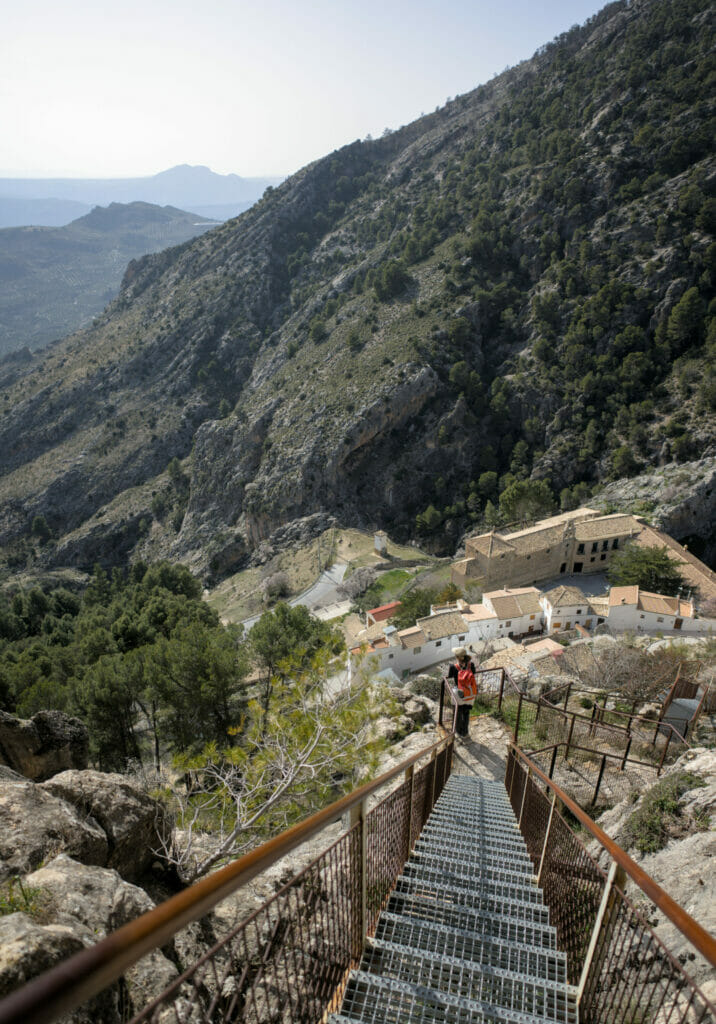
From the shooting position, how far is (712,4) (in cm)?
5325

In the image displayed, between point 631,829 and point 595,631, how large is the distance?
2156 centimetres

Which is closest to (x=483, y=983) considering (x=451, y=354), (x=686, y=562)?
(x=686, y=562)

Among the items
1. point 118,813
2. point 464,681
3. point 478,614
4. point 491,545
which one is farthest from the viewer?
point 491,545

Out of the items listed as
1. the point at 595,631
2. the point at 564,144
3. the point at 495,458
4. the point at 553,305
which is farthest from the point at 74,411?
the point at 595,631

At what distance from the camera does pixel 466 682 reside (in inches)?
357

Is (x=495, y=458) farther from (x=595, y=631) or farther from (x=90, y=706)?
(x=90, y=706)

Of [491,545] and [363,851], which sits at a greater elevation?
[363,851]

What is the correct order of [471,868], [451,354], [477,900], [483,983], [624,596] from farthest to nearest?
[451,354], [624,596], [471,868], [477,900], [483,983]

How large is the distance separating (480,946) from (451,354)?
55845mm

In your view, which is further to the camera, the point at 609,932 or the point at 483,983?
the point at 483,983

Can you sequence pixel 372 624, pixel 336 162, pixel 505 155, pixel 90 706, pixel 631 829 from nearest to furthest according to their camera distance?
1. pixel 631 829
2. pixel 90 706
3. pixel 372 624
4. pixel 505 155
5. pixel 336 162

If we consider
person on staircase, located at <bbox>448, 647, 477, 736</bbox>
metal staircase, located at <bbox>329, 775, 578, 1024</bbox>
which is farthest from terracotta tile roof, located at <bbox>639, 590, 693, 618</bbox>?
metal staircase, located at <bbox>329, 775, 578, 1024</bbox>

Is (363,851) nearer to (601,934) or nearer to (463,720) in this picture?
(601,934)

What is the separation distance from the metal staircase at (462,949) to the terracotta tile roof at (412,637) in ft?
68.5
